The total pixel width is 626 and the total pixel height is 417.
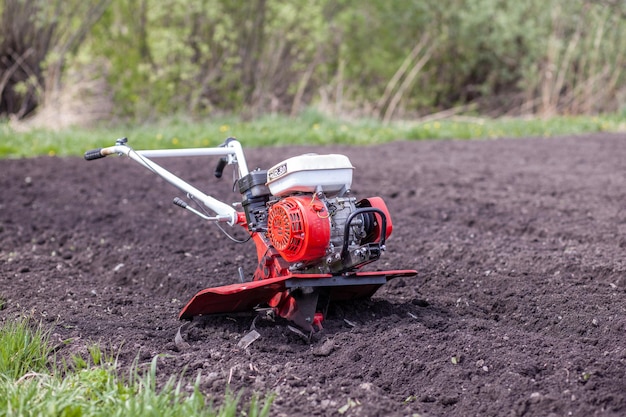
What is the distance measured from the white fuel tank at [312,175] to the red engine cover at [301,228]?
0.06 m

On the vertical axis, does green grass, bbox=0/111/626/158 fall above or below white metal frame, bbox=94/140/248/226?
below

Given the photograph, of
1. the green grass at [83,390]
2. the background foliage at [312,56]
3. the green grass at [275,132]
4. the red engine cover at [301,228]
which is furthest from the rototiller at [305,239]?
the background foliage at [312,56]

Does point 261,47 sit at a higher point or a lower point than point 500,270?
higher

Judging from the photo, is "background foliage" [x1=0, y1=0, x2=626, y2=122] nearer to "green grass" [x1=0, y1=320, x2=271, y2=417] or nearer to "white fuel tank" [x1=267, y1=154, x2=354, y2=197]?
"white fuel tank" [x1=267, y1=154, x2=354, y2=197]

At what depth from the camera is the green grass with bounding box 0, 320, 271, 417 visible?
8.28ft

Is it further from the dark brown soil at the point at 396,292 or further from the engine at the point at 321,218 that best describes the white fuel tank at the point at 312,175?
the dark brown soil at the point at 396,292

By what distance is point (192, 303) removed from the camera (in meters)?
3.54

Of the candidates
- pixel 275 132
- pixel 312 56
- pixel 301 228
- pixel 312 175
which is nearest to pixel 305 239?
pixel 301 228

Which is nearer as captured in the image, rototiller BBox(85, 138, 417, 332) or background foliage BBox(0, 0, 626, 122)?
rototiller BBox(85, 138, 417, 332)

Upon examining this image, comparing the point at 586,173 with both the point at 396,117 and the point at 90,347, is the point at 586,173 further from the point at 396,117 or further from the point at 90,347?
the point at 396,117

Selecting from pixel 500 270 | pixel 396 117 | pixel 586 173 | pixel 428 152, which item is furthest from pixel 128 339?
pixel 396 117

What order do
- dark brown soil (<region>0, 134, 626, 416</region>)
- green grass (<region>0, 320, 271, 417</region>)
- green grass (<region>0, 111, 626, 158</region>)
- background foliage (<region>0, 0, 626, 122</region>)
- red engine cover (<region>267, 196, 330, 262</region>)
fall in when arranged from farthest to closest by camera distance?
background foliage (<region>0, 0, 626, 122</region>)
green grass (<region>0, 111, 626, 158</region>)
red engine cover (<region>267, 196, 330, 262</region>)
dark brown soil (<region>0, 134, 626, 416</region>)
green grass (<region>0, 320, 271, 417</region>)

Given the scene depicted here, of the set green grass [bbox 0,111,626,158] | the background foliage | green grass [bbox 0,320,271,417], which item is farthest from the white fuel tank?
the background foliage

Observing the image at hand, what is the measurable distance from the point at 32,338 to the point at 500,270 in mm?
2547
